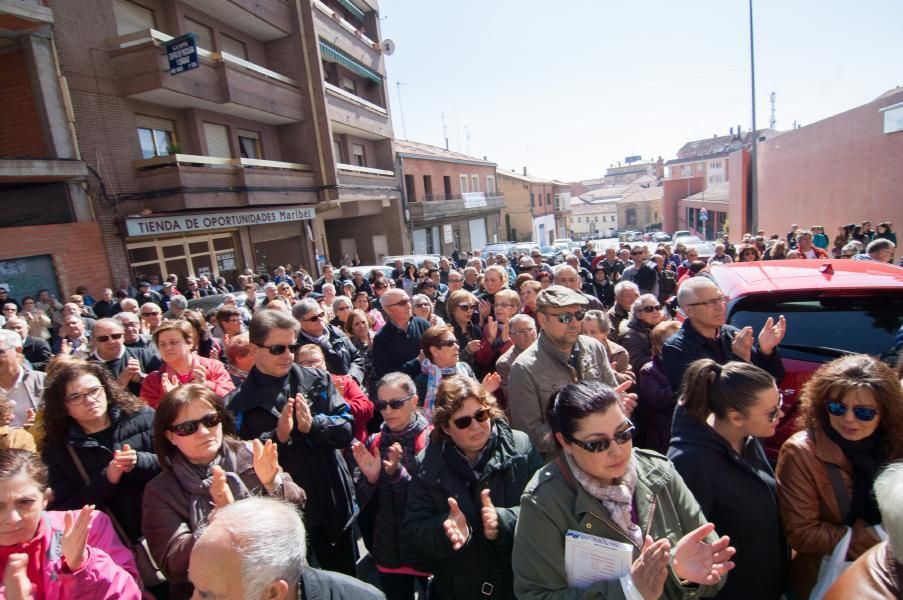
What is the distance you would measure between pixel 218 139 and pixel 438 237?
53.0ft

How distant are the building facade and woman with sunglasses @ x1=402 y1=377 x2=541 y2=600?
918 inches

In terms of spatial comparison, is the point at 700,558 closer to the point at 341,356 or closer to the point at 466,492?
the point at 466,492

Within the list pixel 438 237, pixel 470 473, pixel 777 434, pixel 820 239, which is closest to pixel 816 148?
pixel 820 239

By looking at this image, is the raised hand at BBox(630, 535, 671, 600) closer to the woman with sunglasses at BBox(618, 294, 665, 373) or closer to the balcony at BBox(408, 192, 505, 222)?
the woman with sunglasses at BBox(618, 294, 665, 373)

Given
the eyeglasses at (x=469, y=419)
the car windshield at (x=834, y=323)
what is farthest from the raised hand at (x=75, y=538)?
the car windshield at (x=834, y=323)

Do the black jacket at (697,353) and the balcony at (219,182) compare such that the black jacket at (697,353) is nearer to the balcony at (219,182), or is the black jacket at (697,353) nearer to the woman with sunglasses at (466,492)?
the woman with sunglasses at (466,492)

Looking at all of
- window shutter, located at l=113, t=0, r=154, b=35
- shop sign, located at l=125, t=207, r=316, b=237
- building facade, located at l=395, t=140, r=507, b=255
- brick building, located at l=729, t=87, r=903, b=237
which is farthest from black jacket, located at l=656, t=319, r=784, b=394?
building facade, located at l=395, t=140, r=507, b=255

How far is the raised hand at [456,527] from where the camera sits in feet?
6.57

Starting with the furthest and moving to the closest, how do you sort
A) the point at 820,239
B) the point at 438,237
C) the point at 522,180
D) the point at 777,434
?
the point at 522,180 < the point at 438,237 < the point at 820,239 < the point at 777,434

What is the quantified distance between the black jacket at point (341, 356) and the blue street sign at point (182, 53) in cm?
1024

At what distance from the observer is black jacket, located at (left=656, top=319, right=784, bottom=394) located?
3080 mm

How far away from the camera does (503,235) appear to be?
137 ft

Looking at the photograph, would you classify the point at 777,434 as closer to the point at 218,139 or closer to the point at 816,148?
the point at 218,139

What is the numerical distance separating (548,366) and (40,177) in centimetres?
1217
